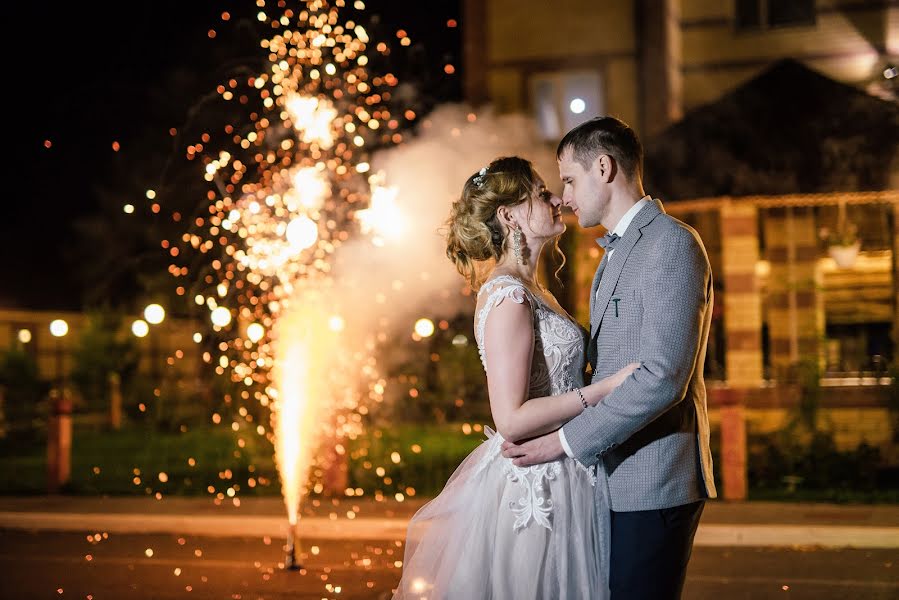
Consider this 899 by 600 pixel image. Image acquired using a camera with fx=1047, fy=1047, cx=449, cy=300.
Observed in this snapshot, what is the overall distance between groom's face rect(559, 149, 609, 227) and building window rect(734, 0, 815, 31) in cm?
1416

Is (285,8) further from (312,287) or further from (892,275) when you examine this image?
(892,275)

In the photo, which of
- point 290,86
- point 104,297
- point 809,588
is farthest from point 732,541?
point 104,297

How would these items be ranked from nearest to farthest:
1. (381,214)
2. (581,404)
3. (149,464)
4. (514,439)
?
(581,404) → (514,439) → (381,214) → (149,464)

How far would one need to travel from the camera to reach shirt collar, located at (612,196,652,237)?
341 centimetres

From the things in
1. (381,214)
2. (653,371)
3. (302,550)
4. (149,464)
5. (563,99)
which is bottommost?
(302,550)

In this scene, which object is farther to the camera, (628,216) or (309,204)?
(309,204)

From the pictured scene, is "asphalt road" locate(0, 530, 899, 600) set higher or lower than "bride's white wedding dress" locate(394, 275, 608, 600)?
lower

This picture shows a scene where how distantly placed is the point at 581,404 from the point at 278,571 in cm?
588

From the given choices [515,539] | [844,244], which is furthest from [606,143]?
[844,244]

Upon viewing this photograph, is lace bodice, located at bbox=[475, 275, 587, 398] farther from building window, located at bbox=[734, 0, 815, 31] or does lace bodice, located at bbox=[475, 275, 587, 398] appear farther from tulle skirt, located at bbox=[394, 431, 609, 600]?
building window, located at bbox=[734, 0, 815, 31]

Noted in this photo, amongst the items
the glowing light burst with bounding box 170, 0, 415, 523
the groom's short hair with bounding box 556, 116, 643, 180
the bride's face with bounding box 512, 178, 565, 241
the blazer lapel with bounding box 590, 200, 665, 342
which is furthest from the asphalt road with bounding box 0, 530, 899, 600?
the groom's short hair with bounding box 556, 116, 643, 180

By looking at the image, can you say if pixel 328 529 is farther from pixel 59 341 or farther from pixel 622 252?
pixel 59 341

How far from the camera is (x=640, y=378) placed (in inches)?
121

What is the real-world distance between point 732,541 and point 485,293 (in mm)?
6701
